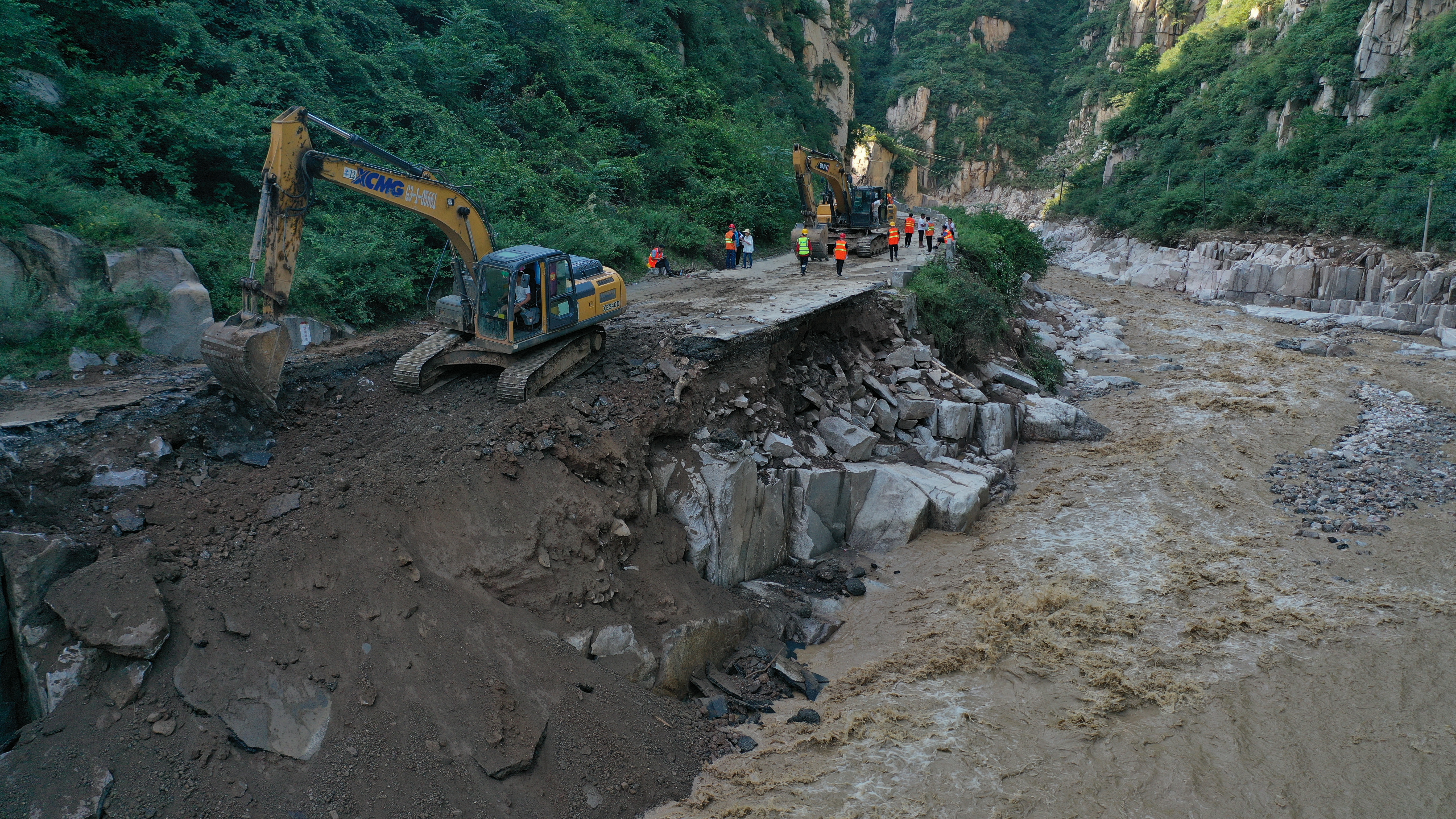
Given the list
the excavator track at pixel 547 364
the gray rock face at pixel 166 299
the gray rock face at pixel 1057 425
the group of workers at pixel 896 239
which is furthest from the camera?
the group of workers at pixel 896 239

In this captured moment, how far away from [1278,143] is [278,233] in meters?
43.3

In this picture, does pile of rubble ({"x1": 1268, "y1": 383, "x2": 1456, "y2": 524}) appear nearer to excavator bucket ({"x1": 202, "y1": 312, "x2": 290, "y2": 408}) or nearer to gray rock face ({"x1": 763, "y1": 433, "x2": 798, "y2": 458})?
gray rock face ({"x1": 763, "y1": 433, "x2": 798, "y2": 458})

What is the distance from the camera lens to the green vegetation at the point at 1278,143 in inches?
1100

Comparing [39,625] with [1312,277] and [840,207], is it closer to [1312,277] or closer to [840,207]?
[840,207]

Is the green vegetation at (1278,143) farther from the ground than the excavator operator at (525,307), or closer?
farther from the ground

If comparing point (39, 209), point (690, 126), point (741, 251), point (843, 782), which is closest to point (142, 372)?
point (39, 209)

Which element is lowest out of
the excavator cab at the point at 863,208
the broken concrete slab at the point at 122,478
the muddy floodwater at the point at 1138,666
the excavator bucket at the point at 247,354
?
the muddy floodwater at the point at 1138,666

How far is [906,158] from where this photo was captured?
71812mm

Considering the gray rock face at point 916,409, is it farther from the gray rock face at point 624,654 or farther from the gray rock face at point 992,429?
the gray rock face at point 624,654

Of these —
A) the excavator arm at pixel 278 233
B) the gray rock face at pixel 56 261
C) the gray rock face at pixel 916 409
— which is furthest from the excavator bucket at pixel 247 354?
the gray rock face at pixel 916 409

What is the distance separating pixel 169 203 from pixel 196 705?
956 cm

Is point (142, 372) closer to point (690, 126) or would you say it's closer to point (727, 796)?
point (727, 796)

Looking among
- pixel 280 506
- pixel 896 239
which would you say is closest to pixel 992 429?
pixel 896 239

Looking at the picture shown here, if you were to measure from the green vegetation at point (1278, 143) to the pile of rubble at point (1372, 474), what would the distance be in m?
13.3
